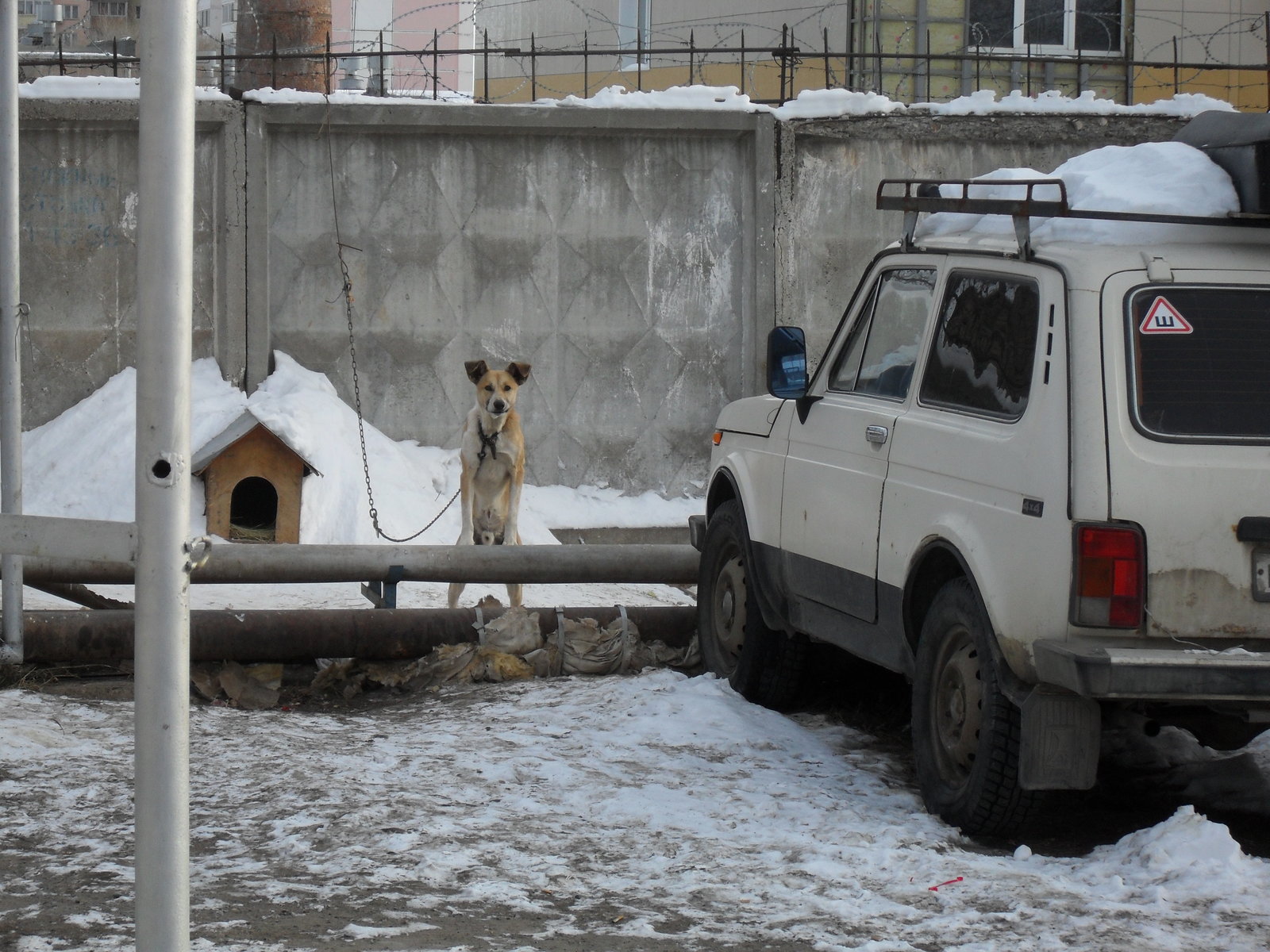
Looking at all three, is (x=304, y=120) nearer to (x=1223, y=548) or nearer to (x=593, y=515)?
(x=593, y=515)

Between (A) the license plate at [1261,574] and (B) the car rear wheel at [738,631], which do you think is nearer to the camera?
(A) the license plate at [1261,574]

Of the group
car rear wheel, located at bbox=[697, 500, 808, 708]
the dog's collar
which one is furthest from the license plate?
the dog's collar

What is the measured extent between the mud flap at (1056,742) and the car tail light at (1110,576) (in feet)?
1.02

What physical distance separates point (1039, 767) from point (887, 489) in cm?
129

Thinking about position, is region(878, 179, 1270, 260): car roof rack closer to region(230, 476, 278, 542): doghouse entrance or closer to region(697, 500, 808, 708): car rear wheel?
region(697, 500, 808, 708): car rear wheel

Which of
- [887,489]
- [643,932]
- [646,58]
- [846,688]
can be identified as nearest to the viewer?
[643,932]

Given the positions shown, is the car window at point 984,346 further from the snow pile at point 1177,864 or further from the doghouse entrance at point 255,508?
the doghouse entrance at point 255,508

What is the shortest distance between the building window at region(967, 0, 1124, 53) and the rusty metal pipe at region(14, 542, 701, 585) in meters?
12.5

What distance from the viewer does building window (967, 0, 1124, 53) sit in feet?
60.1

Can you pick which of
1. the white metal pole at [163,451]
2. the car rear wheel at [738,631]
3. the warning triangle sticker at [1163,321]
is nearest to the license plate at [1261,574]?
the warning triangle sticker at [1163,321]

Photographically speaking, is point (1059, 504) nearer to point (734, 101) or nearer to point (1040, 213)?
point (1040, 213)

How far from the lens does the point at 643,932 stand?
3916 millimetres

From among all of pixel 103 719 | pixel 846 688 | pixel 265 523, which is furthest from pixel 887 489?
pixel 265 523

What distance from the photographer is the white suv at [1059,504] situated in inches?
170
